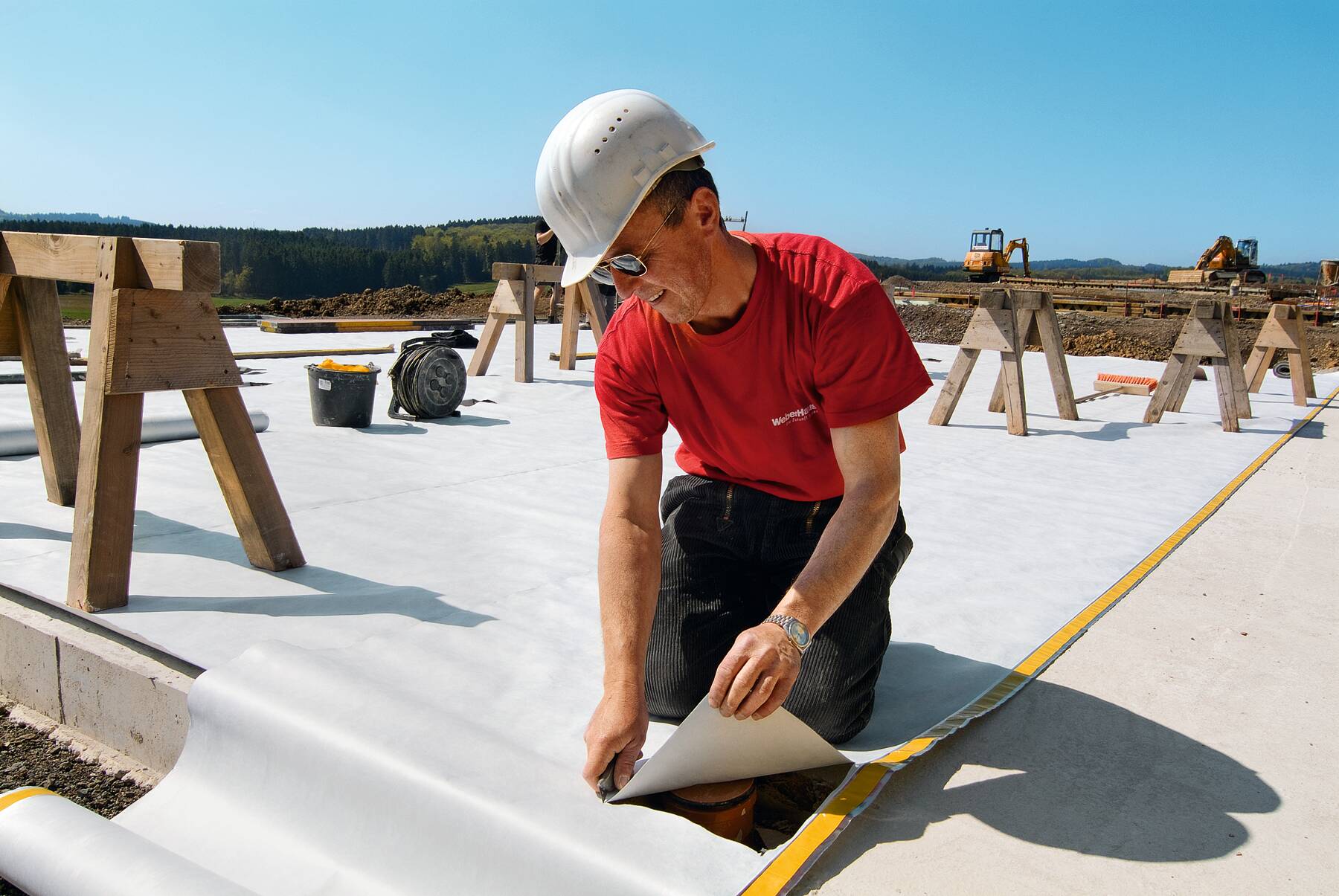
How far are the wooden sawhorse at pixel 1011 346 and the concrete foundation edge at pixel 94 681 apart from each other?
529cm

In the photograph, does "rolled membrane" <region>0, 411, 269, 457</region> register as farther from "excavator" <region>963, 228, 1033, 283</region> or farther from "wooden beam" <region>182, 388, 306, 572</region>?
"excavator" <region>963, 228, 1033, 283</region>

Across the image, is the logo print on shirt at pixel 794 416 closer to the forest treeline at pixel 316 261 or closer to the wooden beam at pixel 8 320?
the wooden beam at pixel 8 320

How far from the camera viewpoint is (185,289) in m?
2.73

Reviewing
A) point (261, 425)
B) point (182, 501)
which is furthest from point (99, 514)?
point (261, 425)

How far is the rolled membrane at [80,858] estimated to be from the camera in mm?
1499

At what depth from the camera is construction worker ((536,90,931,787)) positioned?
177 cm

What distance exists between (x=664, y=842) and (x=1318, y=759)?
4.96 ft

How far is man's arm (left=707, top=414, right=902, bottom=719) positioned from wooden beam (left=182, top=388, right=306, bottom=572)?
1.87 metres

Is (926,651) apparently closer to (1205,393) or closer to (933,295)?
(1205,393)

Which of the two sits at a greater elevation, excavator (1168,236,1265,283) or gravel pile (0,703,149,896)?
excavator (1168,236,1265,283)

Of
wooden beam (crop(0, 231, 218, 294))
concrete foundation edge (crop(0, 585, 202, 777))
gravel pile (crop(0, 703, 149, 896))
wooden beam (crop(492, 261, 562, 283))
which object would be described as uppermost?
wooden beam (crop(492, 261, 562, 283))

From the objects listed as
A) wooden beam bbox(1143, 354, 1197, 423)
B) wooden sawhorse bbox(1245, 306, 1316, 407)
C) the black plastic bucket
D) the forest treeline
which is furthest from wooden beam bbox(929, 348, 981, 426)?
the forest treeline

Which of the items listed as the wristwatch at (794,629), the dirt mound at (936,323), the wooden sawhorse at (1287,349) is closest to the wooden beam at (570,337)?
the wooden sawhorse at (1287,349)

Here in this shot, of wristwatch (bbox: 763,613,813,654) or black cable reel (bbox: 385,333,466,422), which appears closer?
wristwatch (bbox: 763,613,813,654)
